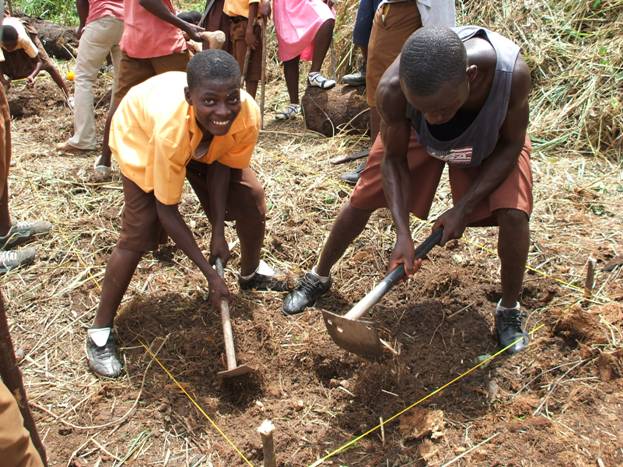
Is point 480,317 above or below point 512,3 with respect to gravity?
below

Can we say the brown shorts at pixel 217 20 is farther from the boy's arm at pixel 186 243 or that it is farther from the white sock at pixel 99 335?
the white sock at pixel 99 335

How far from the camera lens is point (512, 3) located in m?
5.81

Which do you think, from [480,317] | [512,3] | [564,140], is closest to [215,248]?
[480,317]

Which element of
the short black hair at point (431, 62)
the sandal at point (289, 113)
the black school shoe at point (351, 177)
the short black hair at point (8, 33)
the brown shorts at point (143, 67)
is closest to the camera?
the short black hair at point (431, 62)

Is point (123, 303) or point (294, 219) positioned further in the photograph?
point (294, 219)

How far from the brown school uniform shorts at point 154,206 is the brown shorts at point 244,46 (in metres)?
2.83

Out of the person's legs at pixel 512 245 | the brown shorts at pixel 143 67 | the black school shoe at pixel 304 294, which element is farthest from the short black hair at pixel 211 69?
the brown shorts at pixel 143 67

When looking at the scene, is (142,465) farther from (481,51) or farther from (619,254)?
(619,254)

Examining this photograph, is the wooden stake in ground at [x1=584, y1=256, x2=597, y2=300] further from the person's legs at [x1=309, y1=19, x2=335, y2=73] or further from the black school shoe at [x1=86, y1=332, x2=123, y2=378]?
the person's legs at [x1=309, y1=19, x2=335, y2=73]

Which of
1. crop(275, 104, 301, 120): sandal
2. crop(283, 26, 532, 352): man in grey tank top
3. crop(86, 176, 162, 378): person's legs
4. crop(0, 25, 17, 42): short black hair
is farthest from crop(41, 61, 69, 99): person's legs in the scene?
crop(283, 26, 532, 352): man in grey tank top

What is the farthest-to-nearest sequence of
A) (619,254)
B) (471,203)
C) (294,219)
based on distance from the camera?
(294,219)
(619,254)
(471,203)

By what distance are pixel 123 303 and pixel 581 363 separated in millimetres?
2200

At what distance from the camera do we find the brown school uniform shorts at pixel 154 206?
9.14 ft

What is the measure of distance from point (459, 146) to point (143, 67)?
2640 millimetres
